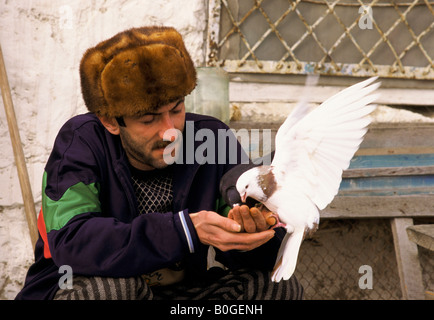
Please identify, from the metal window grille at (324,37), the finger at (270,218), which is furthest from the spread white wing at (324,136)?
the metal window grille at (324,37)

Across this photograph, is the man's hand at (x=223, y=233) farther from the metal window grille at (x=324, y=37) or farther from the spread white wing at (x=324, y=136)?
the metal window grille at (x=324, y=37)

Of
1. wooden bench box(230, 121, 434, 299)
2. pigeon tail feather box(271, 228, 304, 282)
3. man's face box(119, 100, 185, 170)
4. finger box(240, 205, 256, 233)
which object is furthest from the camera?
wooden bench box(230, 121, 434, 299)

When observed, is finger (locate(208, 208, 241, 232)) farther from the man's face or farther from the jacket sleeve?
the man's face

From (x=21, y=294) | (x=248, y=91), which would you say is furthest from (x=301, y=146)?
(x=248, y=91)

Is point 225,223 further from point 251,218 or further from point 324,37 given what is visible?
point 324,37

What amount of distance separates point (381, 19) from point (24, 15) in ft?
5.84

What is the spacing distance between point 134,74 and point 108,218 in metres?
Result: 0.40

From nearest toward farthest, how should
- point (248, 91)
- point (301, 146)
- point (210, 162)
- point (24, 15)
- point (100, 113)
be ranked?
point (301, 146) → point (100, 113) → point (210, 162) → point (24, 15) → point (248, 91)

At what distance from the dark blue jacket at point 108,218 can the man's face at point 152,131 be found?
0.07m

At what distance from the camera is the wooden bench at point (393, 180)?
2.37m

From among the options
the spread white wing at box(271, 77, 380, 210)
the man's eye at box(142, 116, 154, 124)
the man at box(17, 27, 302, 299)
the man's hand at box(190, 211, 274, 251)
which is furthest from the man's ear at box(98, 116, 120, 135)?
the spread white wing at box(271, 77, 380, 210)

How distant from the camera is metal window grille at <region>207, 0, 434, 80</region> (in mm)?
2445
